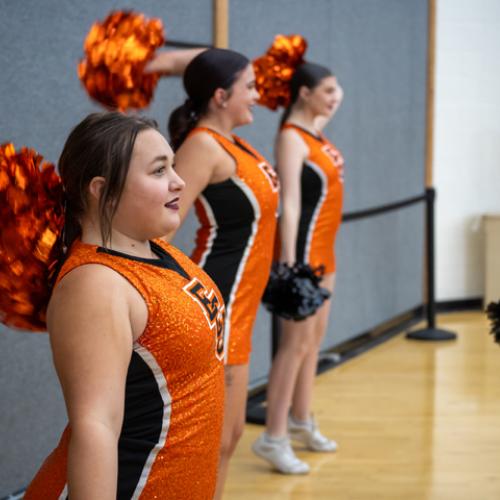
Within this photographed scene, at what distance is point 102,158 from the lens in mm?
1337

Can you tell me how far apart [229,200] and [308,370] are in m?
1.24

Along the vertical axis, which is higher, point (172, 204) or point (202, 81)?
point (202, 81)

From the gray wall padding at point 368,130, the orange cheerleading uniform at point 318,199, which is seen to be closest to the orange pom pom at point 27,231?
the orange cheerleading uniform at point 318,199

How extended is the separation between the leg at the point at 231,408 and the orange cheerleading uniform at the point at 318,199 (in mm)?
920

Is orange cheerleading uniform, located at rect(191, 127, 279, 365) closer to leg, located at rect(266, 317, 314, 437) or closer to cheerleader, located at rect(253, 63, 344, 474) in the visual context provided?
cheerleader, located at rect(253, 63, 344, 474)

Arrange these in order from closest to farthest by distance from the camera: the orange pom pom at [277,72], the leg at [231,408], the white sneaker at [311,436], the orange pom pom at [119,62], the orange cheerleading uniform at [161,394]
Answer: the orange cheerleading uniform at [161,394], the orange pom pom at [119,62], the leg at [231,408], the orange pom pom at [277,72], the white sneaker at [311,436]

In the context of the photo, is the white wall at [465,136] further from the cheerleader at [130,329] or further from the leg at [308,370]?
the cheerleader at [130,329]

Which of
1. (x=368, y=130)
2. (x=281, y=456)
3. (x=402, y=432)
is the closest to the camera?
(x=281, y=456)

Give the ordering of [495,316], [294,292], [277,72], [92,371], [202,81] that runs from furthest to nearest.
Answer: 1. [277,72]
2. [294,292]
3. [495,316]
4. [202,81]
5. [92,371]

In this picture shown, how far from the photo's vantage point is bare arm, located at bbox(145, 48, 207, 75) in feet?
7.39

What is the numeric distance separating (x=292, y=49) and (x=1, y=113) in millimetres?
1202

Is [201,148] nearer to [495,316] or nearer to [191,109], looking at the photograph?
[191,109]

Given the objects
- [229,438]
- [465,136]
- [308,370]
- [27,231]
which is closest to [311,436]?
[308,370]

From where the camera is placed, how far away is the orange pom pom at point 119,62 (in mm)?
A: 1954
